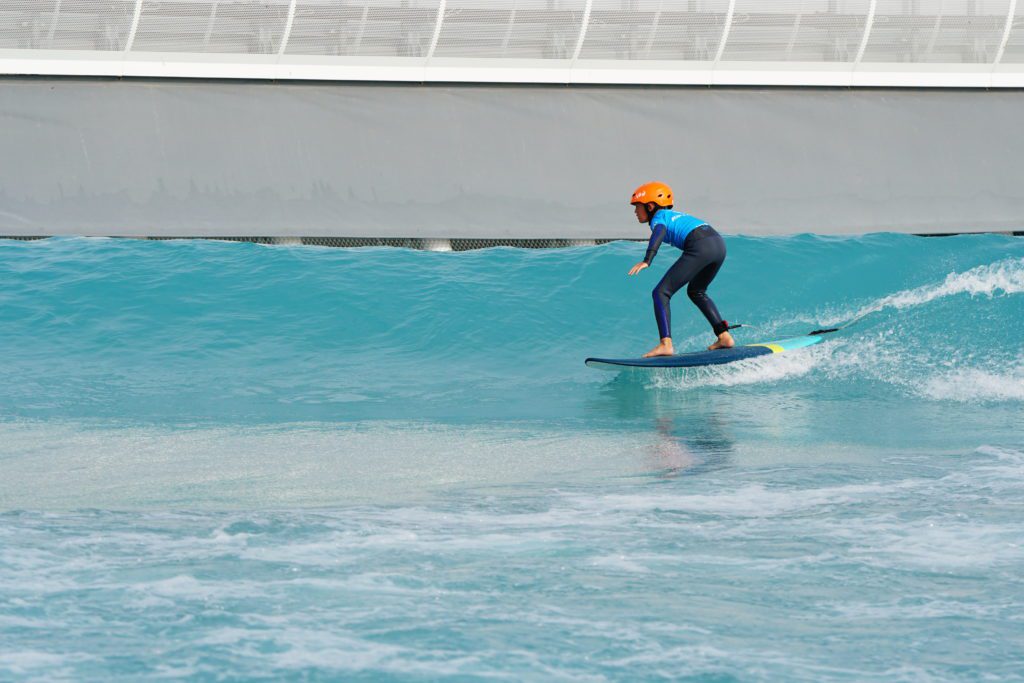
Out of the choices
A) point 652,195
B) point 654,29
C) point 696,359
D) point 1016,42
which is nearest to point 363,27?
point 654,29

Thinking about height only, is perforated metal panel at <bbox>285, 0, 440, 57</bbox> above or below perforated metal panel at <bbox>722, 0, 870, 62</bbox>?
below

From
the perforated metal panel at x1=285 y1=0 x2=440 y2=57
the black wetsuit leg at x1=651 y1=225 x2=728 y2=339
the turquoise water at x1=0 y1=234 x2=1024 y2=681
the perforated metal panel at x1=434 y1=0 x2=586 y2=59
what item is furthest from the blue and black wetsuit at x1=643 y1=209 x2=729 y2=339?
the perforated metal panel at x1=285 y1=0 x2=440 y2=57

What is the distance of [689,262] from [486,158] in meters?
5.30

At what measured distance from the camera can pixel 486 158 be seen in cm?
1430

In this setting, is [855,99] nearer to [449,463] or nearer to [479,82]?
[479,82]

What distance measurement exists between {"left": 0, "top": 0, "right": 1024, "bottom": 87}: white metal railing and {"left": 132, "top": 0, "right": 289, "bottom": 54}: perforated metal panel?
0.6 inches

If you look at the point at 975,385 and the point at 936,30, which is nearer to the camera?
the point at 975,385

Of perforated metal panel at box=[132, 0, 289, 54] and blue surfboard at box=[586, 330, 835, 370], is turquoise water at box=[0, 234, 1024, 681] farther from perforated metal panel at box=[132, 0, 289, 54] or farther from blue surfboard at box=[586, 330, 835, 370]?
perforated metal panel at box=[132, 0, 289, 54]

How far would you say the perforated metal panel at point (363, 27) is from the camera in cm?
1350

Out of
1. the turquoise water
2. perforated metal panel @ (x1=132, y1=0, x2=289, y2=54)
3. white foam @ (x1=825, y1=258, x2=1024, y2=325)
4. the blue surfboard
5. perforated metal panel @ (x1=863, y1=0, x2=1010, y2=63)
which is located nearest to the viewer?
the turquoise water

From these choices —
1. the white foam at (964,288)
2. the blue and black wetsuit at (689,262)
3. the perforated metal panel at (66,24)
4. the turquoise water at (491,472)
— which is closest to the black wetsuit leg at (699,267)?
the blue and black wetsuit at (689,262)

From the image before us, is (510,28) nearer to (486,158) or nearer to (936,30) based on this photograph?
(486,158)

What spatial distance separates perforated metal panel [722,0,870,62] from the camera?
1411 cm

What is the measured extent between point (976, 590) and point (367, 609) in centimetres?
215
